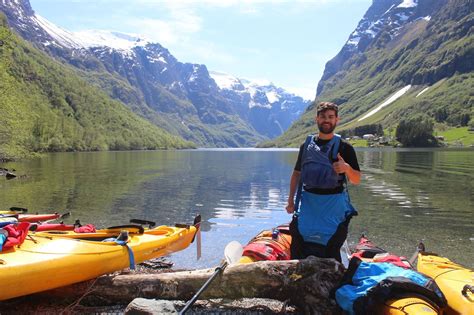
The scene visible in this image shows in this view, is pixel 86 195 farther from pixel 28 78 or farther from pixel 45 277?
pixel 28 78

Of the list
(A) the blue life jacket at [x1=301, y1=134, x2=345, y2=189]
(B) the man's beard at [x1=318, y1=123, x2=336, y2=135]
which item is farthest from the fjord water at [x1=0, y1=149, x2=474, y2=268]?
(B) the man's beard at [x1=318, y1=123, x2=336, y2=135]

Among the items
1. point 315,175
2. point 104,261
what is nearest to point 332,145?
point 315,175

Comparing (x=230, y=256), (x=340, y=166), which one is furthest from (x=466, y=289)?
(x=230, y=256)

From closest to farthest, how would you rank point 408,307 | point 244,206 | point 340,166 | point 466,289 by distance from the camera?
point 408,307 < point 466,289 < point 340,166 < point 244,206

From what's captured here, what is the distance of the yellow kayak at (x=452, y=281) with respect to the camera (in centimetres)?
661

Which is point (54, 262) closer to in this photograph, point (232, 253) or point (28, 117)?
point (232, 253)

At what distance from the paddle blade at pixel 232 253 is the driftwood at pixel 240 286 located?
54cm

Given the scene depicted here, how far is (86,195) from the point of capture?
32.5 metres

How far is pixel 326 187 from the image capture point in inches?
297

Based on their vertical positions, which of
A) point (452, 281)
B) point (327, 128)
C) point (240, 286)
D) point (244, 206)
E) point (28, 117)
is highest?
point (28, 117)

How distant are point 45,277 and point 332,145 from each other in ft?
19.5

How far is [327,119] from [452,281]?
3793 millimetres

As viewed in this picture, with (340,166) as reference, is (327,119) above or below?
above

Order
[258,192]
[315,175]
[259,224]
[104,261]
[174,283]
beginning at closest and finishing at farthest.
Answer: [315,175] → [174,283] → [104,261] → [259,224] → [258,192]
